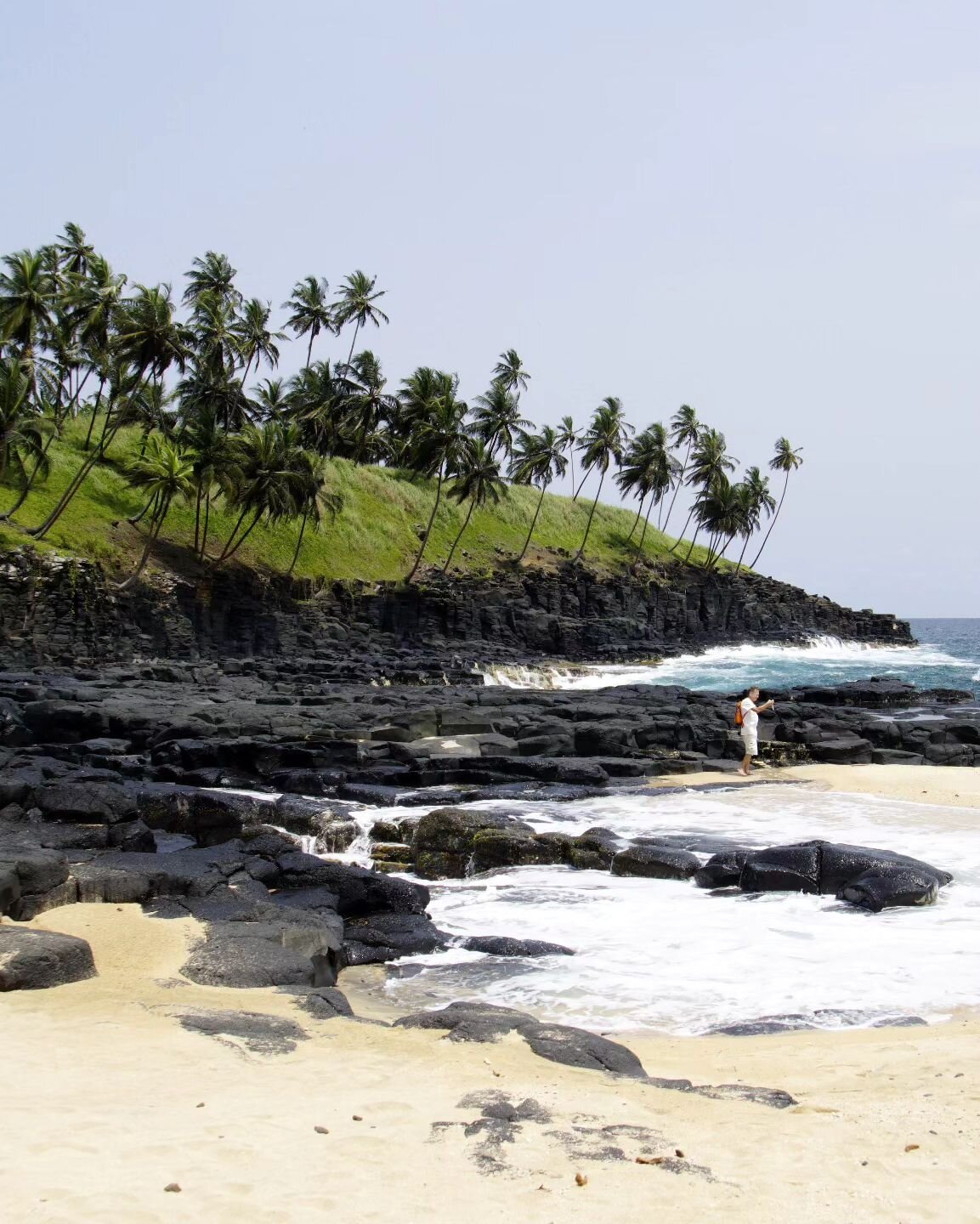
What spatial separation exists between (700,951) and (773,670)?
5328 centimetres

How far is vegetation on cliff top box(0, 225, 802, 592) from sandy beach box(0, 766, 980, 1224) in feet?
129

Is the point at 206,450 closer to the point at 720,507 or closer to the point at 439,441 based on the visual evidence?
the point at 439,441

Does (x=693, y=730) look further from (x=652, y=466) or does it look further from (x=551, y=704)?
(x=652, y=466)

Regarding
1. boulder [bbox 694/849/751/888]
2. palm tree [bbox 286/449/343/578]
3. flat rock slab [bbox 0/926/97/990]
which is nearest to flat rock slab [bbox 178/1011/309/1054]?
flat rock slab [bbox 0/926/97/990]

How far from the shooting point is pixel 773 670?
61.1 metres

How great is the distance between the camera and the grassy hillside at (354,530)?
49.9 meters

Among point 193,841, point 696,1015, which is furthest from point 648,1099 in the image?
point 193,841

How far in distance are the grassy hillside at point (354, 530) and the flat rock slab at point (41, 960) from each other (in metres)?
38.3

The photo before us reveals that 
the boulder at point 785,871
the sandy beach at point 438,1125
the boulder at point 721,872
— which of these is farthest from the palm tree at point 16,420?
the sandy beach at point 438,1125

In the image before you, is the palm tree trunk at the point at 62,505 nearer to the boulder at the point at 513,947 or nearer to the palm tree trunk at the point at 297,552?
the palm tree trunk at the point at 297,552

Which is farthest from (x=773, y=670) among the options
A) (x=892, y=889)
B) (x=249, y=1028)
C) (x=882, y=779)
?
(x=249, y=1028)

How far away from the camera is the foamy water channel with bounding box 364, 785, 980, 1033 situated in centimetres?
843

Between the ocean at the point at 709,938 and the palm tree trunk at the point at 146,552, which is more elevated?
the palm tree trunk at the point at 146,552

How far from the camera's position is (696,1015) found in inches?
325
